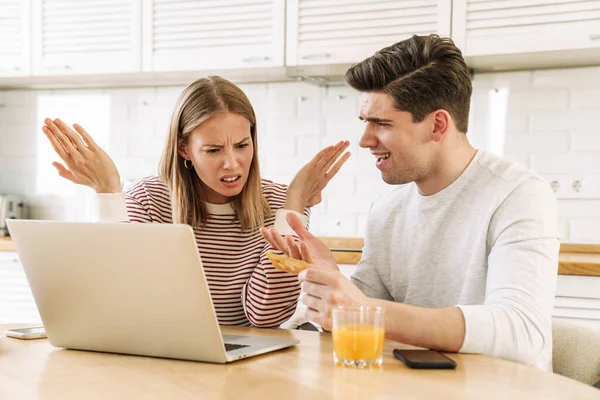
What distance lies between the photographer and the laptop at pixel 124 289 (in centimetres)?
122

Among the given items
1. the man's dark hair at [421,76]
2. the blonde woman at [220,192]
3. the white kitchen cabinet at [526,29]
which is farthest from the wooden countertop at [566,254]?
the man's dark hair at [421,76]

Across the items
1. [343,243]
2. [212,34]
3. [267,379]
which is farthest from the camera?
[212,34]

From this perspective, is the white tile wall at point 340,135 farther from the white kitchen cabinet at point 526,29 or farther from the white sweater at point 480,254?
the white sweater at point 480,254

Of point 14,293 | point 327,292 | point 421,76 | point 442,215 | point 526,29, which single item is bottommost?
point 14,293

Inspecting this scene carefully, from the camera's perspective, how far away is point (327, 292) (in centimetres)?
136

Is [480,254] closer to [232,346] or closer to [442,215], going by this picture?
[442,215]

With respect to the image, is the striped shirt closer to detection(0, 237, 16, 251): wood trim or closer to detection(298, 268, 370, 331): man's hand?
detection(298, 268, 370, 331): man's hand

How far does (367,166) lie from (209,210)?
1633 millimetres

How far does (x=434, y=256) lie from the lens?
71.7 inches

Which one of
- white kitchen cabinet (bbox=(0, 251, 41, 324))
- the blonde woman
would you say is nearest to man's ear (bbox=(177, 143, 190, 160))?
the blonde woman

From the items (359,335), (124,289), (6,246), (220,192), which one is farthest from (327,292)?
(6,246)

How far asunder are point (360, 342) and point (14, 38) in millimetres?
3278

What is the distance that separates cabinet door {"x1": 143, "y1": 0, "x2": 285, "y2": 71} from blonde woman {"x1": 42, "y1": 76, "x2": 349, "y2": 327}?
137cm

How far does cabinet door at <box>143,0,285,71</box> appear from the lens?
3.47 meters
